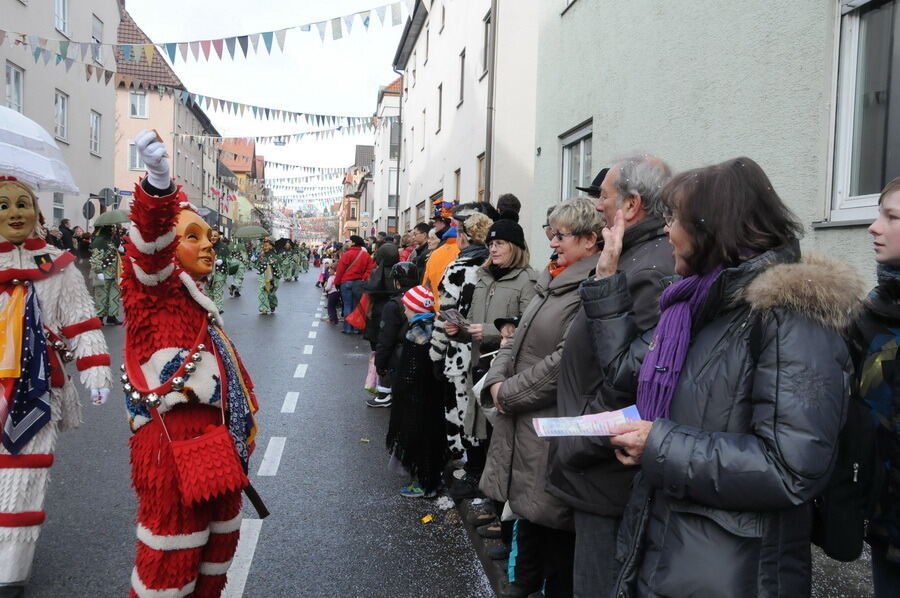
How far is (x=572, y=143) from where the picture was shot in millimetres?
8898

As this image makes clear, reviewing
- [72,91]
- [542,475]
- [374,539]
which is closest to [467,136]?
[374,539]

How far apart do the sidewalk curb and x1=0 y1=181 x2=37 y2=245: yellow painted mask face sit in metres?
2.99

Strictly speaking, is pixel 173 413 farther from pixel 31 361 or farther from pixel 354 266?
pixel 354 266

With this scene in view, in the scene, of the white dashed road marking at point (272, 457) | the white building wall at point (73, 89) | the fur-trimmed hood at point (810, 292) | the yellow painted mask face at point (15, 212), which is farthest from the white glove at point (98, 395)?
the white building wall at point (73, 89)

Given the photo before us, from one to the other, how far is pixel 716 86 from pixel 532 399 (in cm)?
354

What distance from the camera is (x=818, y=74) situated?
418 centimetres

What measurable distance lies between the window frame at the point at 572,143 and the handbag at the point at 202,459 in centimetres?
612

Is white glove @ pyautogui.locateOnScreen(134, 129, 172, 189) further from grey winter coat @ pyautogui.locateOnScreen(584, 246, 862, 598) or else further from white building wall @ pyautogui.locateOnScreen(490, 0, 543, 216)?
white building wall @ pyautogui.locateOnScreen(490, 0, 543, 216)

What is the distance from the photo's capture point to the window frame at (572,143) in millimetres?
8250

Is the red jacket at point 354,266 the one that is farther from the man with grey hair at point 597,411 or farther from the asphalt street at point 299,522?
the man with grey hair at point 597,411

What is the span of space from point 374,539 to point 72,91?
2343 centimetres

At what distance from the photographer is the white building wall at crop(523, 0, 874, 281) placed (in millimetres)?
4176

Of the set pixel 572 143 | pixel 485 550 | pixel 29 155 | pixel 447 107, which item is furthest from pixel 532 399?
pixel 447 107

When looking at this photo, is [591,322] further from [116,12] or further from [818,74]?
[116,12]
